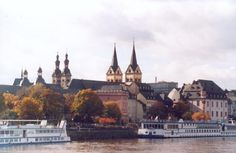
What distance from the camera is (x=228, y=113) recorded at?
436 ft

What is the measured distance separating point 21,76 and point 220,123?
1792 inches

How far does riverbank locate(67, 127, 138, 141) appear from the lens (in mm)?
73688

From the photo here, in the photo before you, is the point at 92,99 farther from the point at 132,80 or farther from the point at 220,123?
the point at 132,80

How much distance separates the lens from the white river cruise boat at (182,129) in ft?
274

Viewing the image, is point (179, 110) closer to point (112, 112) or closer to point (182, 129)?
point (112, 112)

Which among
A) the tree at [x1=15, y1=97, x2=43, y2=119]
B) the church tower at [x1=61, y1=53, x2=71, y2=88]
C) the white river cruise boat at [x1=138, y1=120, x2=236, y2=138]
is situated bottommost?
the white river cruise boat at [x1=138, y1=120, x2=236, y2=138]

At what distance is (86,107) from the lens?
279 ft

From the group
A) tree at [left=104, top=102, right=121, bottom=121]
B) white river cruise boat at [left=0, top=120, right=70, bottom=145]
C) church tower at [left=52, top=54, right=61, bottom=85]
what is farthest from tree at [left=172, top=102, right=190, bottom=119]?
white river cruise boat at [left=0, top=120, right=70, bottom=145]

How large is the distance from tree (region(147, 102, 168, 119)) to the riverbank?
2523 centimetres

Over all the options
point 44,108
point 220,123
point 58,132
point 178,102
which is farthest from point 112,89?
point 58,132

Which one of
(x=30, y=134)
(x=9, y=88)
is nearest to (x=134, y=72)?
(x=9, y=88)

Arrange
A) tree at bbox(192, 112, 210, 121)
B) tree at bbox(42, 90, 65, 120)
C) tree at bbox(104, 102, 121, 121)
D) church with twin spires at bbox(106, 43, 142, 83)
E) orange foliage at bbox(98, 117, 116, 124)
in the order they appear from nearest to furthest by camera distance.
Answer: tree at bbox(42, 90, 65, 120) < orange foliage at bbox(98, 117, 116, 124) < tree at bbox(104, 102, 121, 121) < tree at bbox(192, 112, 210, 121) < church with twin spires at bbox(106, 43, 142, 83)

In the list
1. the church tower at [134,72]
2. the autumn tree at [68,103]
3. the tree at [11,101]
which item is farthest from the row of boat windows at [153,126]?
the church tower at [134,72]

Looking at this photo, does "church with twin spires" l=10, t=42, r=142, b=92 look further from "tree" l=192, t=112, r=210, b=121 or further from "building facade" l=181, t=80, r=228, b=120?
"tree" l=192, t=112, r=210, b=121
